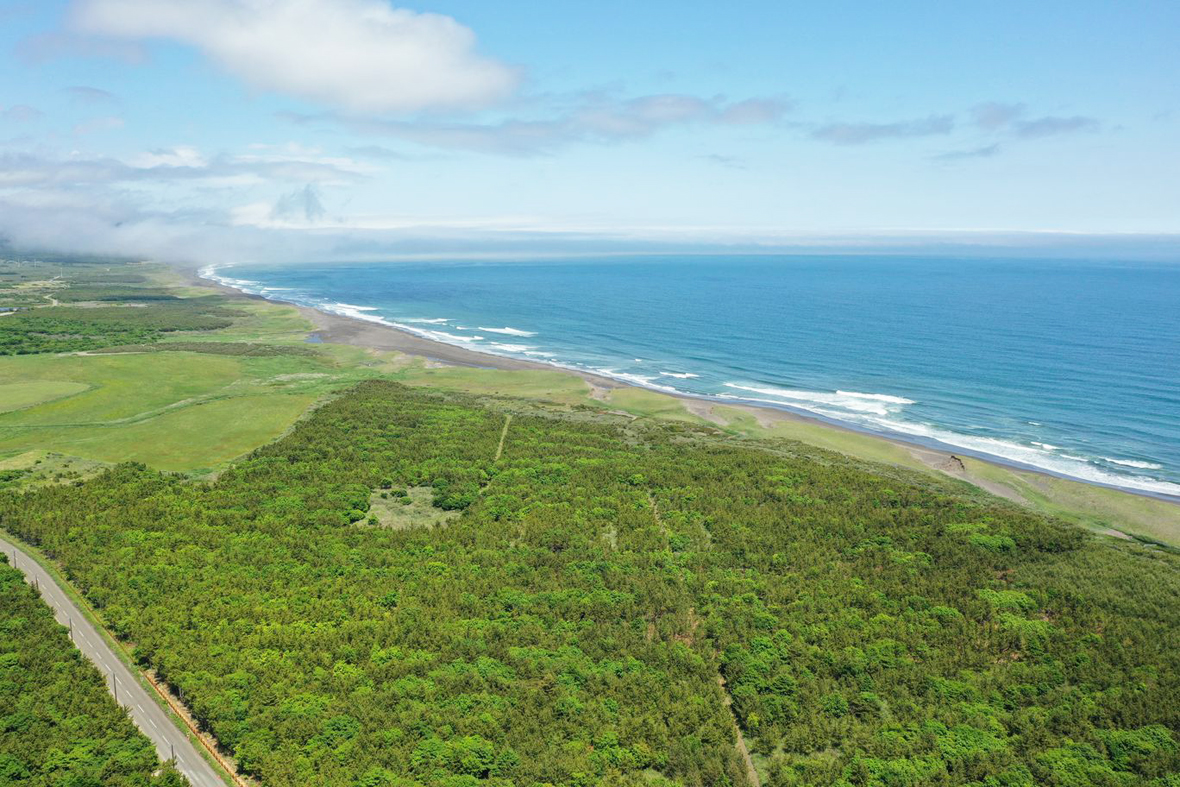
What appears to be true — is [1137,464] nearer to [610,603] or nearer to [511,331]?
[610,603]

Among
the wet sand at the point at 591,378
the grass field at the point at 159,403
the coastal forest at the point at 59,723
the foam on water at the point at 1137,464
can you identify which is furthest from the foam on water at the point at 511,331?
the coastal forest at the point at 59,723

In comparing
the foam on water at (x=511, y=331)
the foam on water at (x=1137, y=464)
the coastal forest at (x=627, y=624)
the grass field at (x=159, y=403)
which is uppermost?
the foam on water at (x=511, y=331)

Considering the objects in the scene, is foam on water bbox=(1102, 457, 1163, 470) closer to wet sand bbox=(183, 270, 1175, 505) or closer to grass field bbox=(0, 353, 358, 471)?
wet sand bbox=(183, 270, 1175, 505)

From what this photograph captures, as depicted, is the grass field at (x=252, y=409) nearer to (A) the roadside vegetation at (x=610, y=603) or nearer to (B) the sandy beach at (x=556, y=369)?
(B) the sandy beach at (x=556, y=369)

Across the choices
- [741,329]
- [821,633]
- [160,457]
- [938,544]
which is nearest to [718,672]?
[821,633]

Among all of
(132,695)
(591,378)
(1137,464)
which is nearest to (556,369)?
(591,378)
